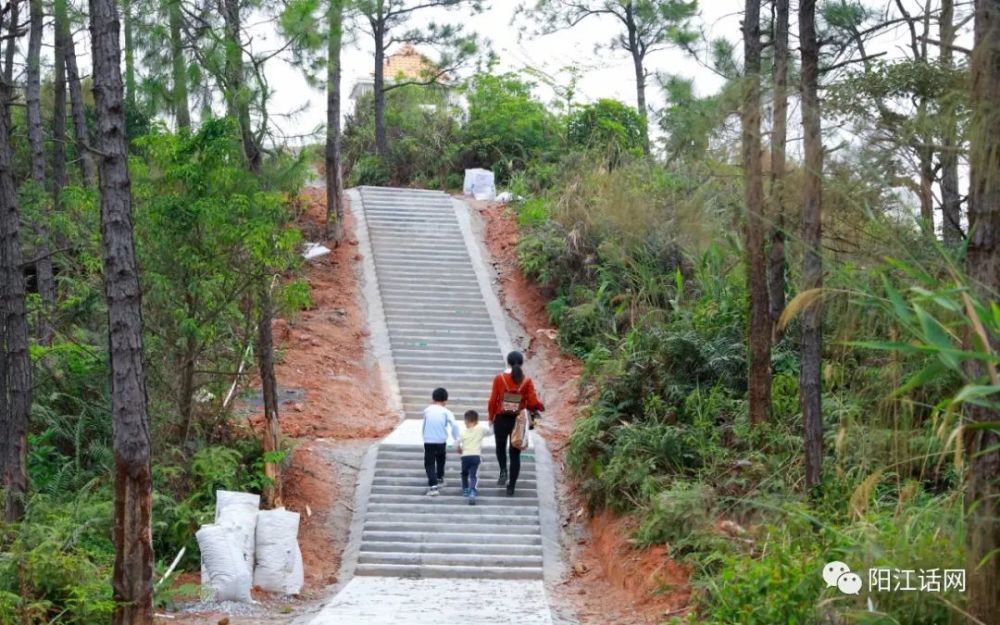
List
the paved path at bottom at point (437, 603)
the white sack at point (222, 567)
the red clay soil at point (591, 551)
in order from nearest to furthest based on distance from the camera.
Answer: the paved path at bottom at point (437, 603), the red clay soil at point (591, 551), the white sack at point (222, 567)

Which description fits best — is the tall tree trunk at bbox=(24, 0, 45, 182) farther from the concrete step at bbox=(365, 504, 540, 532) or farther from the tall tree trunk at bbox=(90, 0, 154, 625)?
the tall tree trunk at bbox=(90, 0, 154, 625)

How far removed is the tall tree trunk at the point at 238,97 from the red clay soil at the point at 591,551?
223 inches

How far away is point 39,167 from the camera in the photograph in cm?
2022

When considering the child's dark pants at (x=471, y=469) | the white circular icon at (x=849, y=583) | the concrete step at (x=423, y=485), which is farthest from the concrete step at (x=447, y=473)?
the white circular icon at (x=849, y=583)

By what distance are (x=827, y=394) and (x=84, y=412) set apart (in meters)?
8.93

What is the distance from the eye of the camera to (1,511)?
41.1 ft

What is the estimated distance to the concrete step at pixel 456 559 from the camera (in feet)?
40.8

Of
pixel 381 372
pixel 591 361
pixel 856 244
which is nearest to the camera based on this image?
pixel 856 244

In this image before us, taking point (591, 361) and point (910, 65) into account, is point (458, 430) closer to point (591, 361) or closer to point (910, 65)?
point (591, 361)

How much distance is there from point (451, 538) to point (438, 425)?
131cm

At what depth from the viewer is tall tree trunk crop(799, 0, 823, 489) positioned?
31.7 feet

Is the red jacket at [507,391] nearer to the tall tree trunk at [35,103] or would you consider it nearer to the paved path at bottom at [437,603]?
the paved path at bottom at [437,603]

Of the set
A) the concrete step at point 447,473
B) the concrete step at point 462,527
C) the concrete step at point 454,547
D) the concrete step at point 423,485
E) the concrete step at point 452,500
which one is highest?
the concrete step at point 447,473

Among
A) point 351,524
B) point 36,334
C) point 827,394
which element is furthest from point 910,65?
point 36,334
